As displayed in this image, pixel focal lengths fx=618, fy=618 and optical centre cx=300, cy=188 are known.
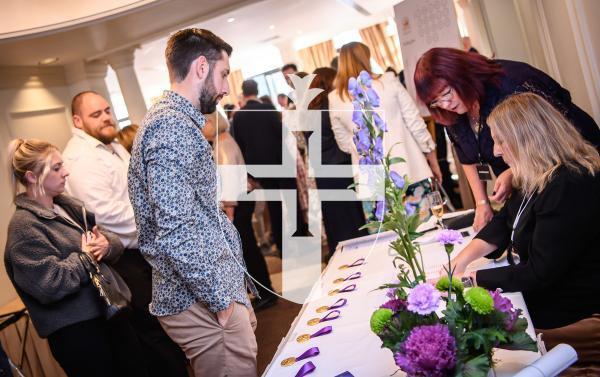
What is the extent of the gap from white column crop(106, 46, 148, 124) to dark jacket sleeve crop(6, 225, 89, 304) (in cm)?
382

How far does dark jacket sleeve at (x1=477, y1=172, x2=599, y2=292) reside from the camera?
57.7 inches

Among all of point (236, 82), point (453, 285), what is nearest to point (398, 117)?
point (453, 285)

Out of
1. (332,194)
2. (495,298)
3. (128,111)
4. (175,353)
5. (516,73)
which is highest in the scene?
(128,111)

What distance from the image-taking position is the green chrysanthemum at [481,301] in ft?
3.16

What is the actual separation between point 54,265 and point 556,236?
1748 millimetres

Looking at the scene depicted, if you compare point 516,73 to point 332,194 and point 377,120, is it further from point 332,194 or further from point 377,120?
point 332,194

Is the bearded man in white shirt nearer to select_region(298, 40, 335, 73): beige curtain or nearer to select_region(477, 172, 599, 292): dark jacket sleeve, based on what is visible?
select_region(477, 172, 599, 292): dark jacket sleeve

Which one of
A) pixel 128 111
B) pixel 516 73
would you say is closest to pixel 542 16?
pixel 516 73

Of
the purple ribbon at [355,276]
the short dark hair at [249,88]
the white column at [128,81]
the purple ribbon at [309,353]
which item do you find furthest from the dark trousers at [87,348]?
the white column at [128,81]

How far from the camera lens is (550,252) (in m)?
1.48

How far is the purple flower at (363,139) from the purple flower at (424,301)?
0.46 m

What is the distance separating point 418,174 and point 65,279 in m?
1.84

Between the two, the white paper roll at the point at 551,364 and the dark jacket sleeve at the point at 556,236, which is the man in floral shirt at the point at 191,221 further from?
the white paper roll at the point at 551,364

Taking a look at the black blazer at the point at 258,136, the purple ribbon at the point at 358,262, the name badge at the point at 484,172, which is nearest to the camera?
the purple ribbon at the point at 358,262
